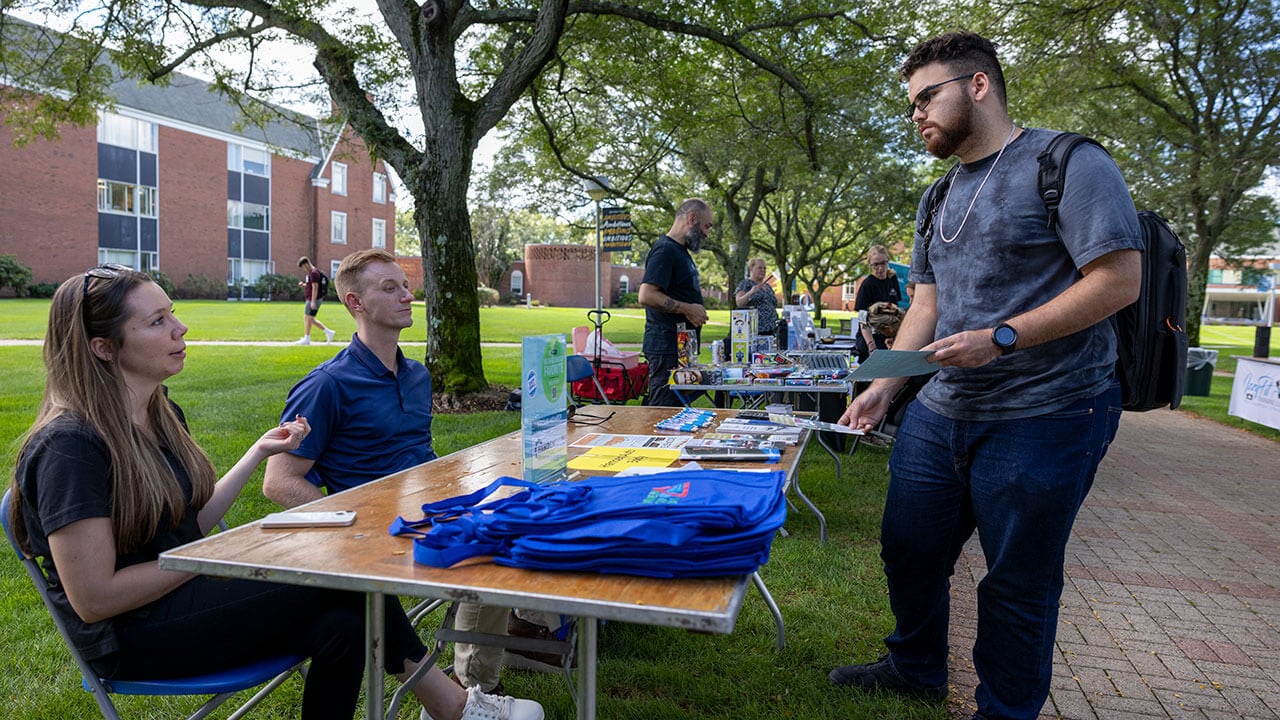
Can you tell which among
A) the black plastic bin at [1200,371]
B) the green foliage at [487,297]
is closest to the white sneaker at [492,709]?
the black plastic bin at [1200,371]

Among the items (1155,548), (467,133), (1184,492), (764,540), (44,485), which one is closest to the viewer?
(764,540)

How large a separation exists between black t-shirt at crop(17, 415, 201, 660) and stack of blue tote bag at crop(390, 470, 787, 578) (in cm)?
68

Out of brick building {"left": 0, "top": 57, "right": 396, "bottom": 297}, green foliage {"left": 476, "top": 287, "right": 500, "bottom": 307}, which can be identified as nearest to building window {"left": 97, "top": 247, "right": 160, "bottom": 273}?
brick building {"left": 0, "top": 57, "right": 396, "bottom": 297}

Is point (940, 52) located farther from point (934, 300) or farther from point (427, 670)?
point (427, 670)

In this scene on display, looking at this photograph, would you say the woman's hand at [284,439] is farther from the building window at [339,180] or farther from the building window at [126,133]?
the building window at [339,180]

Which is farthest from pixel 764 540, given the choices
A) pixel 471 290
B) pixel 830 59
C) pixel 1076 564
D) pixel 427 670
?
pixel 830 59

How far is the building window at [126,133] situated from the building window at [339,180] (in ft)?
29.8

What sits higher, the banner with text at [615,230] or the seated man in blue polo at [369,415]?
the banner with text at [615,230]

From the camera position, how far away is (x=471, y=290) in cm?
884

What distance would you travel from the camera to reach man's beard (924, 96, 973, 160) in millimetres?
2234

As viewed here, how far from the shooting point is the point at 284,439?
222 centimetres

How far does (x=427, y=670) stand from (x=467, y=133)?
725cm

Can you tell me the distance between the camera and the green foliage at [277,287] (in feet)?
119

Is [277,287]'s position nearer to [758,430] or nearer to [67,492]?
[758,430]
